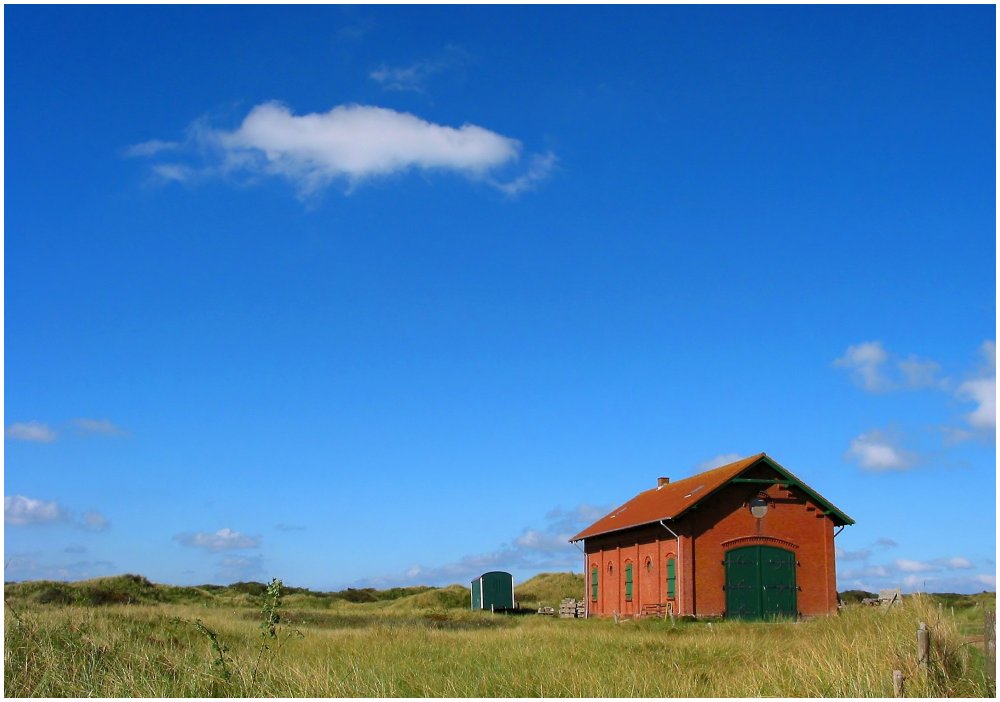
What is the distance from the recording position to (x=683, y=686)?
1174 cm

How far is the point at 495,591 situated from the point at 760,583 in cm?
1975

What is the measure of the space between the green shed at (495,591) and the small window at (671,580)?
17622 millimetres

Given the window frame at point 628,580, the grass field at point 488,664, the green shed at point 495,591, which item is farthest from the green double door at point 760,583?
the green shed at point 495,591

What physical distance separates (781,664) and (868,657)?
1367 mm

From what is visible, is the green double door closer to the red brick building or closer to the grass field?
the red brick building

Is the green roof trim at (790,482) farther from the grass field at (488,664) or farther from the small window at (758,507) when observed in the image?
the grass field at (488,664)

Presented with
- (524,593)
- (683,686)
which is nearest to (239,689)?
(683,686)

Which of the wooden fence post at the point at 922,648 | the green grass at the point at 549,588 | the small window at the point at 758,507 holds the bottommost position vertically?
the green grass at the point at 549,588

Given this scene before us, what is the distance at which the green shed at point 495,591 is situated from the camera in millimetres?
50344

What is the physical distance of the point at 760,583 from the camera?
34.0 metres

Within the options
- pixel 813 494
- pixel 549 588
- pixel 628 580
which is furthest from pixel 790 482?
pixel 549 588

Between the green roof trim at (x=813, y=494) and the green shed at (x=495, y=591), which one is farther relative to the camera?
the green shed at (x=495, y=591)

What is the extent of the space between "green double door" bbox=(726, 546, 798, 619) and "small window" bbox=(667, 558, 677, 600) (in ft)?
6.09

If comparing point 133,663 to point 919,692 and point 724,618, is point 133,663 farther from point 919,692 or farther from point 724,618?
point 724,618
